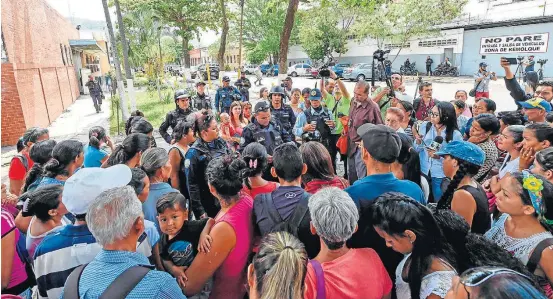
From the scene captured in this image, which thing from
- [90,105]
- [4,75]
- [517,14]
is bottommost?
[90,105]

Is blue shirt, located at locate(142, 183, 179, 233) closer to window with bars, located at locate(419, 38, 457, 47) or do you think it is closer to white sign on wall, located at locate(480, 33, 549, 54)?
white sign on wall, located at locate(480, 33, 549, 54)

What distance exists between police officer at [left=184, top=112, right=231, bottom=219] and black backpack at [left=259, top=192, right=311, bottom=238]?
146cm

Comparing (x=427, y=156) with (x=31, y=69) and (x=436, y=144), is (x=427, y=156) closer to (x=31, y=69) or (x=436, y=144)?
(x=436, y=144)

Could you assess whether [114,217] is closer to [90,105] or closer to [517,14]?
[90,105]

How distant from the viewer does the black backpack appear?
1.85 meters

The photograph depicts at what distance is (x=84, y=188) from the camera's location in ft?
5.51

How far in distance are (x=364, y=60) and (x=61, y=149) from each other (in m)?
33.9

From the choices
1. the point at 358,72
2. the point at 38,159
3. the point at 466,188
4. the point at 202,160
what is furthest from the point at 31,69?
the point at 358,72

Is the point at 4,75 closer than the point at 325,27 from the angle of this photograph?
Yes

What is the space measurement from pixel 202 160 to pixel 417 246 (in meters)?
2.25

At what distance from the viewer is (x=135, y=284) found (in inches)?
51.6

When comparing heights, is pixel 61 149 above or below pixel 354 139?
above

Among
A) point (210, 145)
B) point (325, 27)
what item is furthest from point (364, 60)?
point (210, 145)

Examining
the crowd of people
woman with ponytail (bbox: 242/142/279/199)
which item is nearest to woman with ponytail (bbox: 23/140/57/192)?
the crowd of people
